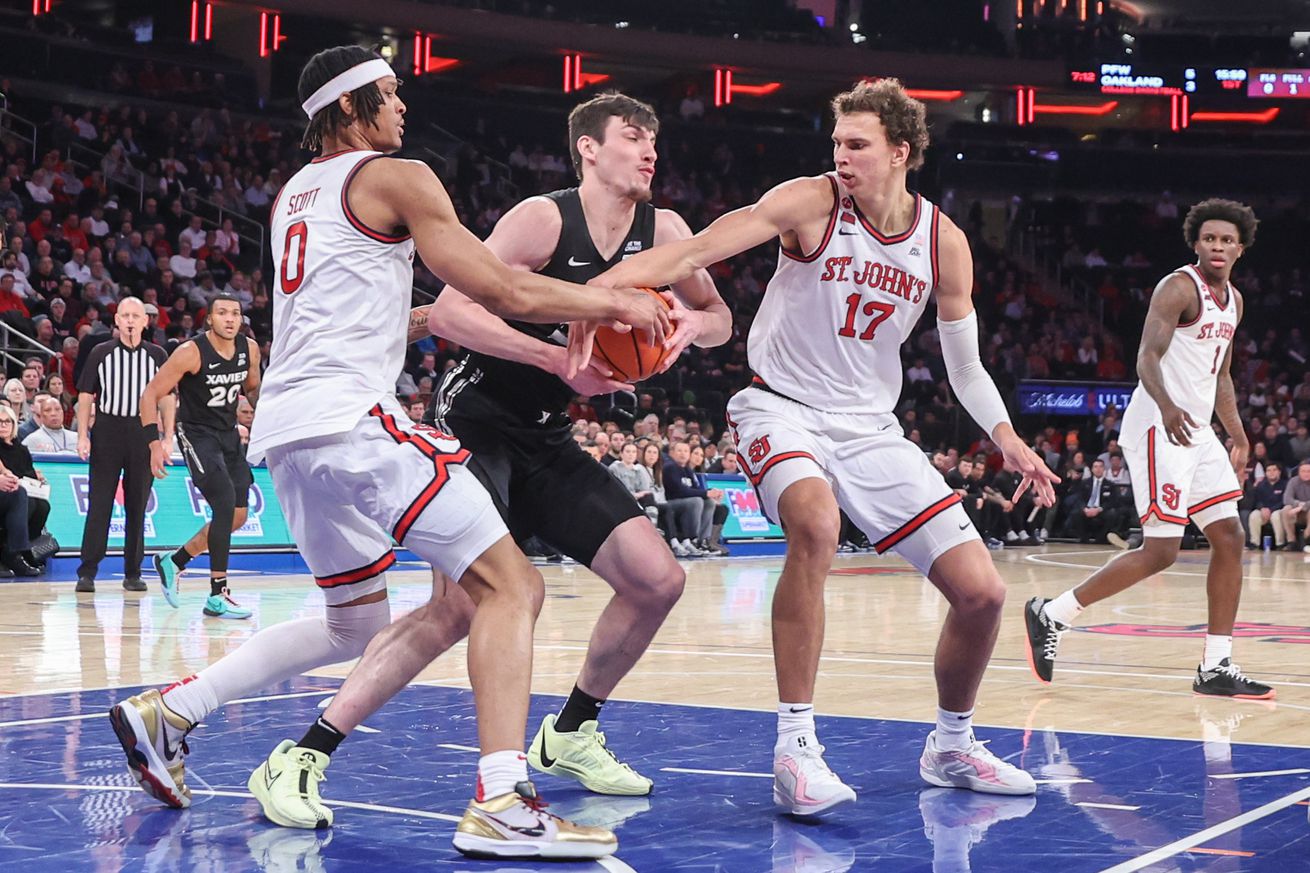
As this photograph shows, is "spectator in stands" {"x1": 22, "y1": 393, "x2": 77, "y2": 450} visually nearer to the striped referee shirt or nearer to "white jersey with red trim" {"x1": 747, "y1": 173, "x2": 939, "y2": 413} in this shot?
the striped referee shirt

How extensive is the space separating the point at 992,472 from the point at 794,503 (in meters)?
20.0

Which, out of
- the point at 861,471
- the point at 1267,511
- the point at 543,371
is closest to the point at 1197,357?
the point at 861,471

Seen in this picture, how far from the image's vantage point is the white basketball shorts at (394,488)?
3.75 meters

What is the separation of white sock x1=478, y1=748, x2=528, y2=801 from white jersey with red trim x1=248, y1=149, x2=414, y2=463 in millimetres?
927

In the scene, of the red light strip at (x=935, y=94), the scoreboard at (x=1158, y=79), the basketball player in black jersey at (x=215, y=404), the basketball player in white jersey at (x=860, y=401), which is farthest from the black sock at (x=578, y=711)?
the scoreboard at (x=1158, y=79)

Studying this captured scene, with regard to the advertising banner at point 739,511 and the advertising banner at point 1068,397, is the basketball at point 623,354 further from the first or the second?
the advertising banner at point 1068,397

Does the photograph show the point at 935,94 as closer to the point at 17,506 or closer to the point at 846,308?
the point at 17,506

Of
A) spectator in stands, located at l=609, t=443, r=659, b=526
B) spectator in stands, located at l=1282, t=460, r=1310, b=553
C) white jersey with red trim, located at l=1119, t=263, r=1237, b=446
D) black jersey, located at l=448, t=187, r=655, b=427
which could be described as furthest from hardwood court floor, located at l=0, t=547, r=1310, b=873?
spectator in stands, located at l=1282, t=460, r=1310, b=553

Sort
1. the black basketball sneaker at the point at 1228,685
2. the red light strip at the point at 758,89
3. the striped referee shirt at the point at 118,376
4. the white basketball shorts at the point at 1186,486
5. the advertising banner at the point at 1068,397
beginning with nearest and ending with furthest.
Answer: the black basketball sneaker at the point at 1228,685, the white basketball shorts at the point at 1186,486, the striped referee shirt at the point at 118,376, the advertising banner at the point at 1068,397, the red light strip at the point at 758,89

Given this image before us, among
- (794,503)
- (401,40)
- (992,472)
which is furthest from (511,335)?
(401,40)

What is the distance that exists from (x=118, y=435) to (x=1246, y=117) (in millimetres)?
29953

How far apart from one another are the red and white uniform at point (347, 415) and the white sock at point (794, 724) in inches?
42.0

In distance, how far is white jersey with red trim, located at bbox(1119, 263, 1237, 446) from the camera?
706 centimetres

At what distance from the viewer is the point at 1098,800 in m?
4.27
